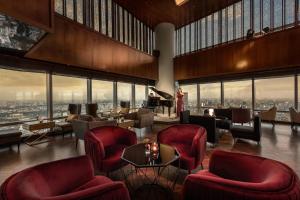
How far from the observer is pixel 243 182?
135cm

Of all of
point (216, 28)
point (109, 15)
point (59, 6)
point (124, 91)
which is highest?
point (109, 15)

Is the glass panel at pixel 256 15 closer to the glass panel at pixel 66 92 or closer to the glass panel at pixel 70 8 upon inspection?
the glass panel at pixel 70 8

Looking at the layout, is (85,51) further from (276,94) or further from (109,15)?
(276,94)

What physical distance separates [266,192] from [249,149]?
3633 mm

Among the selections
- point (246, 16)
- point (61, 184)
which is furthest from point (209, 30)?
point (61, 184)

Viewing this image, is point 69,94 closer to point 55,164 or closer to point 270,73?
point 55,164

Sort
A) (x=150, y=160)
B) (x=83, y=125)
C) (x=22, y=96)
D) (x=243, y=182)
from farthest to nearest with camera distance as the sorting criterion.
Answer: (x=22, y=96) < (x=83, y=125) < (x=150, y=160) < (x=243, y=182)

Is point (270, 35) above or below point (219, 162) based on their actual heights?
above

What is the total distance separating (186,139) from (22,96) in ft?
18.9

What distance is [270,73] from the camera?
7.61m

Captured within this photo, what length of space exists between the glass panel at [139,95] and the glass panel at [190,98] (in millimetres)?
2658

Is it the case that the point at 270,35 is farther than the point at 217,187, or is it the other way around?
the point at 270,35

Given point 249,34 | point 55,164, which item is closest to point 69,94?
point 55,164

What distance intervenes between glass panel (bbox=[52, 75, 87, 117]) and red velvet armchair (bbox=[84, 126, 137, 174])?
164 inches
